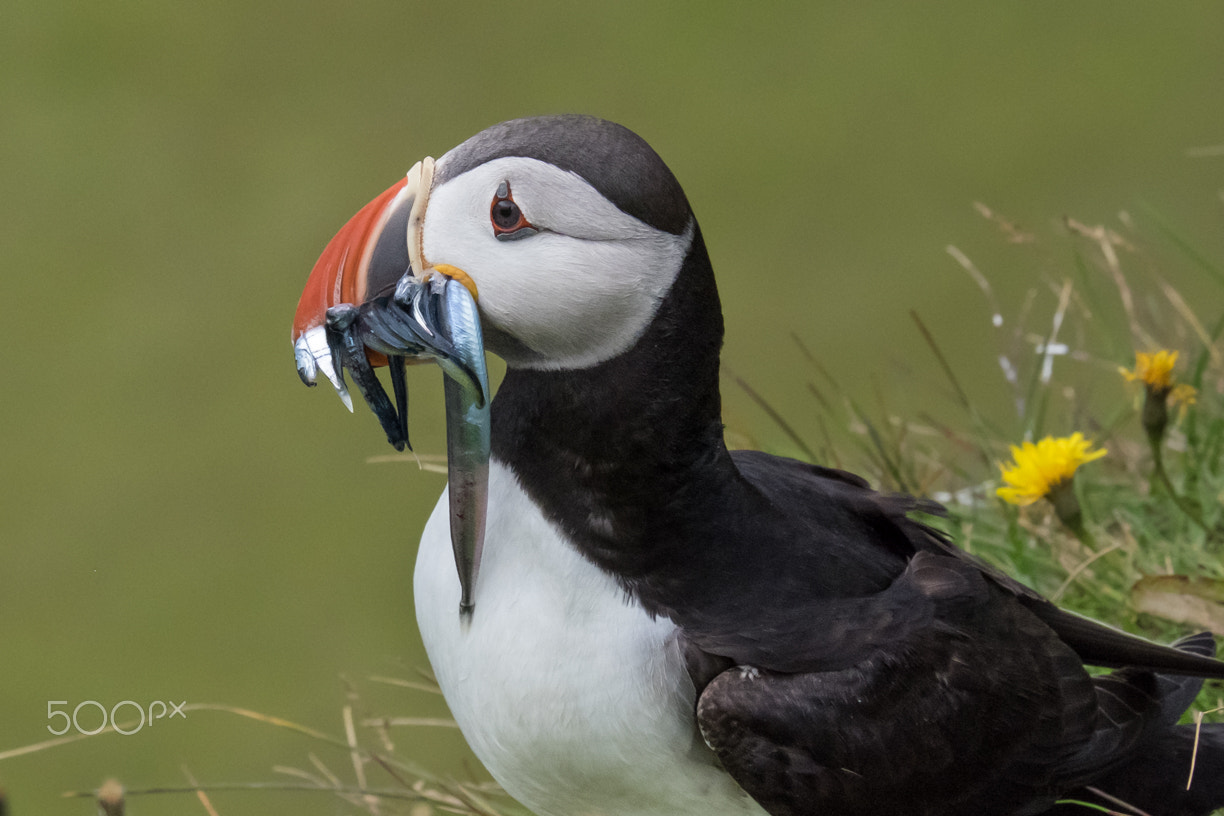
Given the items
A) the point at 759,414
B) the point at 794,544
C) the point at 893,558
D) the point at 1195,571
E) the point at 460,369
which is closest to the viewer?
the point at 460,369

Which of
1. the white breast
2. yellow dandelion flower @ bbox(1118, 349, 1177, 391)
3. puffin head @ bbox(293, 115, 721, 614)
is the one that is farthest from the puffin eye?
yellow dandelion flower @ bbox(1118, 349, 1177, 391)

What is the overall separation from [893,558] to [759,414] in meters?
3.36

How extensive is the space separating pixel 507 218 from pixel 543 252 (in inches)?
2.0

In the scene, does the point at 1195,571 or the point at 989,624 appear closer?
the point at 989,624

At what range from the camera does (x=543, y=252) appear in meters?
1.49

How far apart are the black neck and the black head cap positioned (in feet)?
Result: 0.30

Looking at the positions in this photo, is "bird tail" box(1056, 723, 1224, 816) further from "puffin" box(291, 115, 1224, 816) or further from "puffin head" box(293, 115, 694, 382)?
"puffin head" box(293, 115, 694, 382)

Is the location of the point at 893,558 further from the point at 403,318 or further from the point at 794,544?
the point at 403,318

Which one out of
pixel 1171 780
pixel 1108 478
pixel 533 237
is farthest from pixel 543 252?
pixel 1108 478

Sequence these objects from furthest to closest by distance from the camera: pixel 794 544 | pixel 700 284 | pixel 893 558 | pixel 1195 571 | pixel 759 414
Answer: pixel 759 414 → pixel 1195 571 → pixel 893 558 → pixel 794 544 → pixel 700 284

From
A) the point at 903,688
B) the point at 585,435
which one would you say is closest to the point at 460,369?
the point at 585,435

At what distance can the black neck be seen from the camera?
1.61 metres

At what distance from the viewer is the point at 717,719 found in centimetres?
157

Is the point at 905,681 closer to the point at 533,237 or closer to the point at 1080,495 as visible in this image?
the point at 533,237
